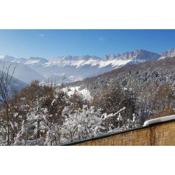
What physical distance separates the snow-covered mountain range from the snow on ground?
0.06 m

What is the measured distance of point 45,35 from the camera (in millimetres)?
2447

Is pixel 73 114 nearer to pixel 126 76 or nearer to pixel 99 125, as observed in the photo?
pixel 99 125

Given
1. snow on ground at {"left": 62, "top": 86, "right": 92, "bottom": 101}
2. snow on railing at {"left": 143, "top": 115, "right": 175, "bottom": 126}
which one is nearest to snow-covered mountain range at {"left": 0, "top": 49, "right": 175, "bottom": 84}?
snow on ground at {"left": 62, "top": 86, "right": 92, "bottom": 101}

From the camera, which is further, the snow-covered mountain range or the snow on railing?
the snow-covered mountain range

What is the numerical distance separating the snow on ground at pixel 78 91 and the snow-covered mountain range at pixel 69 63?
6 centimetres

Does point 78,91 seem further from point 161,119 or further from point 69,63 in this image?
point 161,119

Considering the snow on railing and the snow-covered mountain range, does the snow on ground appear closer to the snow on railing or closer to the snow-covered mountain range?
the snow-covered mountain range

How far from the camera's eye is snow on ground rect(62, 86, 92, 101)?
244cm

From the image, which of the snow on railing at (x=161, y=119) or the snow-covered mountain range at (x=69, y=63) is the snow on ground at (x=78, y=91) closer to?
the snow-covered mountain range at (x=69, y=63)

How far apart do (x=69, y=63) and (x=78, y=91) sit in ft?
0.63

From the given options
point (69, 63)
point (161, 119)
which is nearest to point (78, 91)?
point (69, 63)

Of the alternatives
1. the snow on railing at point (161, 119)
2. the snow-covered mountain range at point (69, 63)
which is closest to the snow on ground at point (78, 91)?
the snow-covered mountain range at point (69, 63)

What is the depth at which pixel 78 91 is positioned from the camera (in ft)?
8.07
